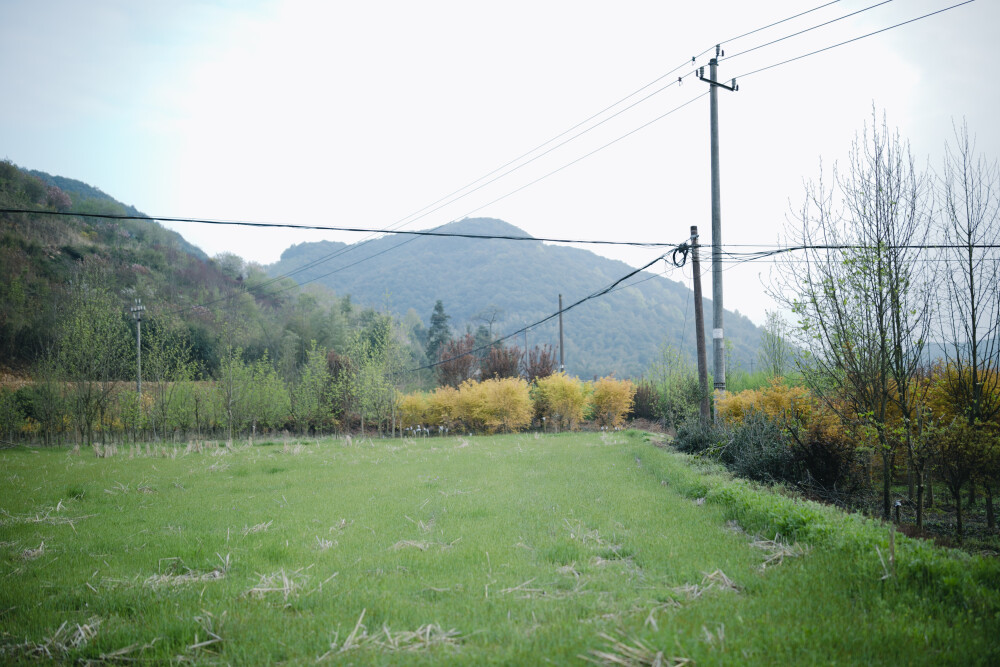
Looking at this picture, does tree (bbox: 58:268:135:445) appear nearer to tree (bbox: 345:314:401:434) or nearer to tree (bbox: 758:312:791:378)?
tree (bbox: 345:314:401:434)

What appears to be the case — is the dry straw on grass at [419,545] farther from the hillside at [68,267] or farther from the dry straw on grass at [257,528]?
the hillside at [68,267]

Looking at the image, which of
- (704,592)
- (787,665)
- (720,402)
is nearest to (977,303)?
(720,402)

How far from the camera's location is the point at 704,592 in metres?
4.35

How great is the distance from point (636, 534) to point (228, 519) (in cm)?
598

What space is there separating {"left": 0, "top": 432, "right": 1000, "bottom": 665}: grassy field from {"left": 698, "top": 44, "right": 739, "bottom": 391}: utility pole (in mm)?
4483

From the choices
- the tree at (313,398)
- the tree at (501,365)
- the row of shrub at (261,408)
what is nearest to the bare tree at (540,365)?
the tree at (501,365)

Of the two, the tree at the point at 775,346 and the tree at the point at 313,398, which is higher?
the tree at the point at 775,346

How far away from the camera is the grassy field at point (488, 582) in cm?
342

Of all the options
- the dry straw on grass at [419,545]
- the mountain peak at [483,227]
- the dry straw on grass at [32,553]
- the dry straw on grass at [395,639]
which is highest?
the mountain peak at [483,227]

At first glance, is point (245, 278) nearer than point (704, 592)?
No

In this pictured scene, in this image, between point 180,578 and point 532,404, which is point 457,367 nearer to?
point 532,404

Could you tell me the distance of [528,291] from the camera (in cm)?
8469

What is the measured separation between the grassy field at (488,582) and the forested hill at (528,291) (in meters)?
54.2

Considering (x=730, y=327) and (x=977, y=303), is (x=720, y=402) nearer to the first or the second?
(x=977, y=303)
